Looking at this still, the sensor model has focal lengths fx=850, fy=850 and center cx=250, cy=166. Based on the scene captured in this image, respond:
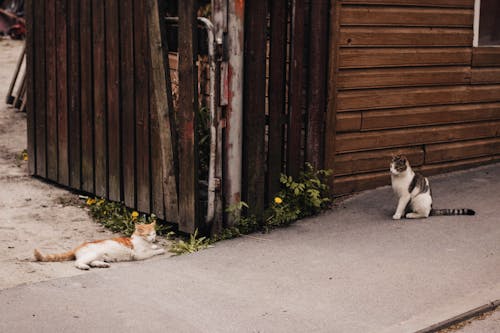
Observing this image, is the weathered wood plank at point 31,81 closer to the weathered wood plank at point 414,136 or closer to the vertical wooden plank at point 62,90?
the vertical wooden plank at point 62,90

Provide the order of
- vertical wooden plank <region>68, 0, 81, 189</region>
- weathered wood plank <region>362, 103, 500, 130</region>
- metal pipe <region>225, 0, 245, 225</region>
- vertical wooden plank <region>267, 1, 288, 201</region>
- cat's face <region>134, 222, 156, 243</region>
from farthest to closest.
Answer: vertical wooden plank <region>68, 0, 81, 189</region> → weathered wood plank <region>362, 103, 500, 130</region> → vertical wooden plank <region>267, 1, 288, 201</region> → metal pipe <region>225, 0, 245, 225</region> → cat's face <region>134, 222, 156, 243</region>

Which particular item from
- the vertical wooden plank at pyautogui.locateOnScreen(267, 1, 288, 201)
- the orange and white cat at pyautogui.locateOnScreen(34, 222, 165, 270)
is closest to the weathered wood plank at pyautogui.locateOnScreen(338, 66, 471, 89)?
the vertical wooden plank at pyautogui.locateOnScreen(267, 1, 288, 201)

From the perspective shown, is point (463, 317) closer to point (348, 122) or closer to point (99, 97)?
point (348, 122)

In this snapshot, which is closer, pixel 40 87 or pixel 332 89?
pixel 332 89

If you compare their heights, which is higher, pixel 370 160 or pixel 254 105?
pixel 254 105

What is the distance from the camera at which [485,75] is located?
393 inches

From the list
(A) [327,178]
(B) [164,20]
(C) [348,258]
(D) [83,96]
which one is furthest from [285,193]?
(D) [83,96]

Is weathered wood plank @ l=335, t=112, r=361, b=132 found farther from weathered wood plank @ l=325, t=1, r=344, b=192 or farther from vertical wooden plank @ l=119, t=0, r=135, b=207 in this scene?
vertical wooden plank @ l=119, t=0, r=135, b=207

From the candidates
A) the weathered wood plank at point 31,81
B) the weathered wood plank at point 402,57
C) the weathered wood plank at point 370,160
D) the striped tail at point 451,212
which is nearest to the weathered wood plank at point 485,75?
the weathered wood plank at point 402,57

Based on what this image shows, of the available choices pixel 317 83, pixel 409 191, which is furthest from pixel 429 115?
pixel 317 83

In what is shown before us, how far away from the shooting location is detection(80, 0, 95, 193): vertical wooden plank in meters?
8.93

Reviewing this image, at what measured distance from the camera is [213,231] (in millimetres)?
7734

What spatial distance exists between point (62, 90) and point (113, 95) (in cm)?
115

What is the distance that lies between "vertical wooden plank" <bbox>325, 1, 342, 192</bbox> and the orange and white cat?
2.15 m
